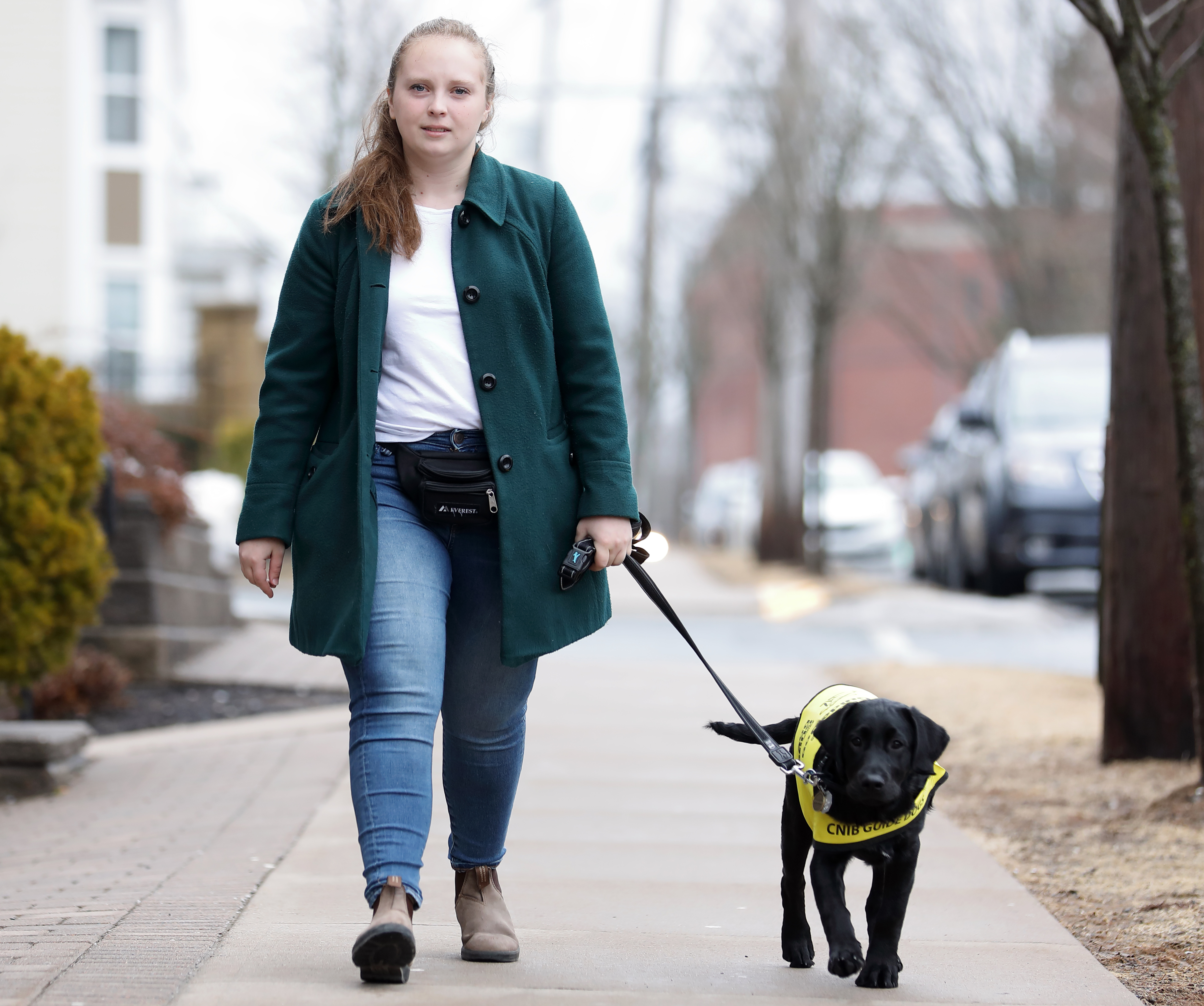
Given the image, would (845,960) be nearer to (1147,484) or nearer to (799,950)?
(799,950)

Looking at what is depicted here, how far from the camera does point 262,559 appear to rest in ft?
10.3

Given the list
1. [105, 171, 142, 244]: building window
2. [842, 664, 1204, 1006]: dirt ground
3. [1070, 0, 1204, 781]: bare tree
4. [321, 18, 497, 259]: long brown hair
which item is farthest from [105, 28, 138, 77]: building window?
[321, 18, 497, 259]: long brown hair

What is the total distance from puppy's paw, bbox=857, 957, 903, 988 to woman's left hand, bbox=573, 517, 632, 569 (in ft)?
3.22

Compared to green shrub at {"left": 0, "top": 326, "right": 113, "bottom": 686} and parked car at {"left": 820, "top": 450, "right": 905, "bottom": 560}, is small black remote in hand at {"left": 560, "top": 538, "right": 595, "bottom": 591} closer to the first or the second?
green shrub at {"left": 0, "top": 326, "right": 113, "bottom": 686}

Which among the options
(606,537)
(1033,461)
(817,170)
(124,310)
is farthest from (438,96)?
(124,310)

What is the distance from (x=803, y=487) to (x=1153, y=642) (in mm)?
12688

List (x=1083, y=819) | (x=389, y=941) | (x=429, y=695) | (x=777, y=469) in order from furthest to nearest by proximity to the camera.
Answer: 1. (x=777, y=469)
2. (x=1083, y=819)
3. (x=429, y=695)
4. (x=389, y=941)

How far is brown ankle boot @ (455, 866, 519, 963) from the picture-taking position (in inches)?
127

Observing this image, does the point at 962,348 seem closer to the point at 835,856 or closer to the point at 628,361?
the point at 628,361

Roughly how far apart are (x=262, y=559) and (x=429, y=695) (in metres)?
0.45

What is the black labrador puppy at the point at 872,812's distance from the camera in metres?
3.09

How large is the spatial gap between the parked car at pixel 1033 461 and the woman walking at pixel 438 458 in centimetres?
925

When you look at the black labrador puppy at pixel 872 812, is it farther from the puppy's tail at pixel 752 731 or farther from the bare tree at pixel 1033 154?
the bare tree at pixel 1033 154

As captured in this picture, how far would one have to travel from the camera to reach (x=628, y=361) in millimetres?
45031
